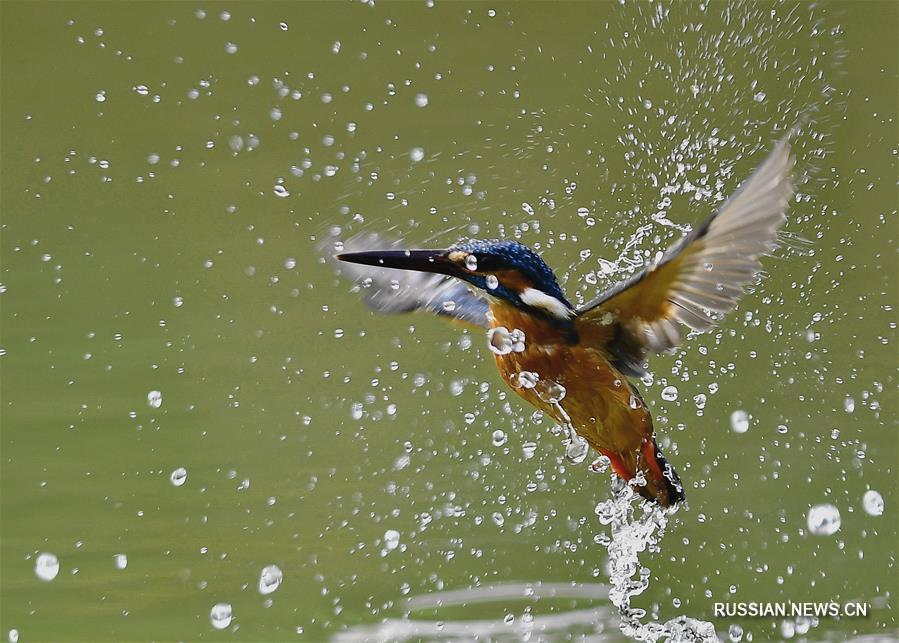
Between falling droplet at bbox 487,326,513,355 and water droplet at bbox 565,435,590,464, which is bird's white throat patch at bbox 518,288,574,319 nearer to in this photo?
falling droplet at bbox 487,326,513,355

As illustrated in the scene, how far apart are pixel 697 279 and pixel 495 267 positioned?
0.27m

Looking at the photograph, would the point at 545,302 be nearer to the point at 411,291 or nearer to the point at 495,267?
the point at 495,267

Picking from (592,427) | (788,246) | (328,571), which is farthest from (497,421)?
(592,427)

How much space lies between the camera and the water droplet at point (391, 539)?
9.02 ft

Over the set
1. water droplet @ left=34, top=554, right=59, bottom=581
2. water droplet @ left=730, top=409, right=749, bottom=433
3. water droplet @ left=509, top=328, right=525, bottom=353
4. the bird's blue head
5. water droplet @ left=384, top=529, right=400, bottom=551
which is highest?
water droplet @ left=34, top=554, right=59, bottom=581

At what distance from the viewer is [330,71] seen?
13.3 ft

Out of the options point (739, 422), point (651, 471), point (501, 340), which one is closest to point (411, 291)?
point (501, 340)

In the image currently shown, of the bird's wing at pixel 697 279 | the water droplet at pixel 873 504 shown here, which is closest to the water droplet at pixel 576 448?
the bird's wing at pixel 697 279

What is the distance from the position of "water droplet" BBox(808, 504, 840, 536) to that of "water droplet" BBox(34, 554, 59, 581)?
165 centimetres

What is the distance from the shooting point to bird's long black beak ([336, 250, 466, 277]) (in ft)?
5.38

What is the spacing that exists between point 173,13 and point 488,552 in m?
2.48

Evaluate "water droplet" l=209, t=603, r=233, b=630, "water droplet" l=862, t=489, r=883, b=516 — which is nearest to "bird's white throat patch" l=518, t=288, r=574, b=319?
"water droplet" l=209, t=603, r=233, b=630

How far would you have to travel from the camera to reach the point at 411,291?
6.30ft

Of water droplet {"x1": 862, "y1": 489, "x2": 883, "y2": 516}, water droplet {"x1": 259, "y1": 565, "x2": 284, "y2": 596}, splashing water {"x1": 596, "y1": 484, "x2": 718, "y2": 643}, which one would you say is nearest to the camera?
splashing water {"x1": 596, "y1": 484, "x2": 718, "y2": 643}
